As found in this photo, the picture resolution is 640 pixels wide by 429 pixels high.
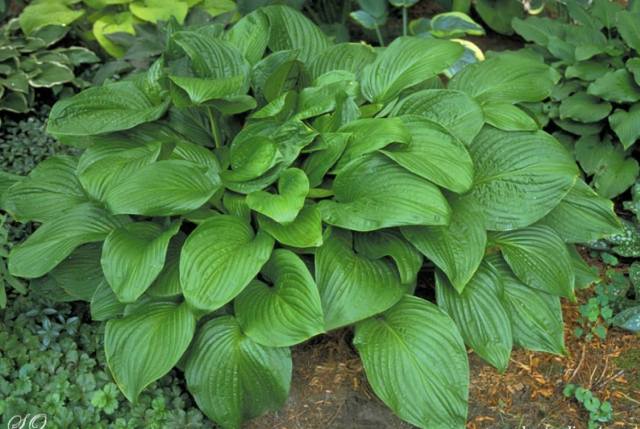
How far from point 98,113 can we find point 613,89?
2370mm

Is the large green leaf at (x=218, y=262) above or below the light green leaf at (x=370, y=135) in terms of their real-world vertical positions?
below

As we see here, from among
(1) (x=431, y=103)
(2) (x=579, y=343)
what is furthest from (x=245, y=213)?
(2) (x=579, y=343)

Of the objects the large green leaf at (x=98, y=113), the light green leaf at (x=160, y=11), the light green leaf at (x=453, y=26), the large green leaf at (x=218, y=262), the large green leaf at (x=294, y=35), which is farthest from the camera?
the light green leaf at (x=160, y=11)

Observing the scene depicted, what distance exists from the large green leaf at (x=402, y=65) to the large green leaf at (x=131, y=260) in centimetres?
104

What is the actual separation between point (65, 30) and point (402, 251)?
2539 millimetres

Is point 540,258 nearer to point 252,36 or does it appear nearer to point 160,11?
point 252,36

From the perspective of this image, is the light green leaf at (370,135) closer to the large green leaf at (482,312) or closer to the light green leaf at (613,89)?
the large green leaf at (482,312)

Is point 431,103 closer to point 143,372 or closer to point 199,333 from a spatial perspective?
point 199,333

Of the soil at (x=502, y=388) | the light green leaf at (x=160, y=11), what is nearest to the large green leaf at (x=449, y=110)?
the soil at (x=502, y=388)

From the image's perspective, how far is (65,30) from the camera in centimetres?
383

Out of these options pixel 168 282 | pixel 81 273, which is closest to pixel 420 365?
pixel 168 282

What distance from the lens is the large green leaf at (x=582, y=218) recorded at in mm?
2676

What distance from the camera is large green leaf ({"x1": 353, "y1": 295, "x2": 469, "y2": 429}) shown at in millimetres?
2287

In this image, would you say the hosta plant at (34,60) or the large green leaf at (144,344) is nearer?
the large green leaf at (144,344)
